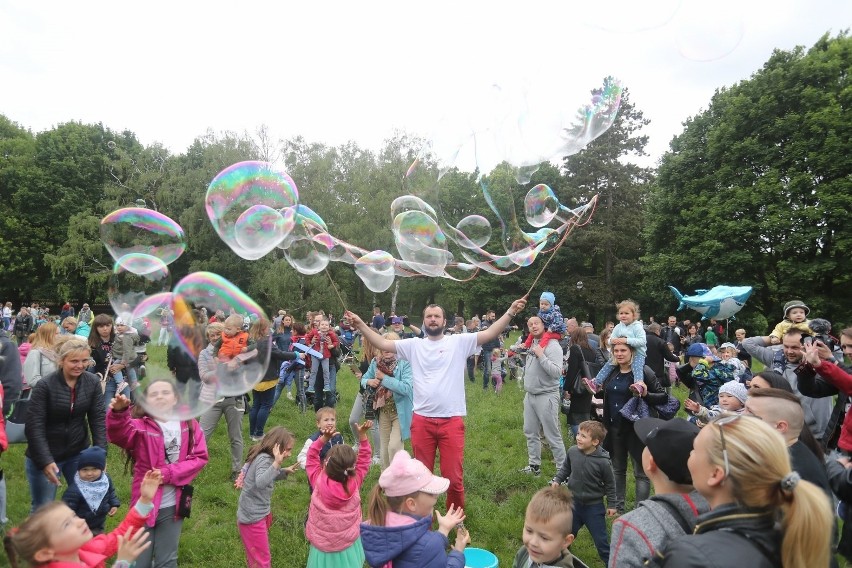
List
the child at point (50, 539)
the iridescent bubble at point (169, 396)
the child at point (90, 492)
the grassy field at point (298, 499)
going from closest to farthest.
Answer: the child at point (50, 539) → the iridescent bubble at point (169, 396) → the child at point (90, 492) → the grassy field at point (298, 499)

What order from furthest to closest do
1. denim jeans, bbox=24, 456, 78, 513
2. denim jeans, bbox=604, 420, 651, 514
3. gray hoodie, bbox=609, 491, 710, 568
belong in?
denim jeans, bbox=604, 420, 651, 514, denim jeans, bbox=24, 456, 78, 513, gray hoodie, bbox=609, 491, 710, 568

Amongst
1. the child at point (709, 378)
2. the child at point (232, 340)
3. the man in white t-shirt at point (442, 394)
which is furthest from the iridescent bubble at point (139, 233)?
the child at point (709, 378)

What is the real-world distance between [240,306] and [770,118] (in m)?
25.7

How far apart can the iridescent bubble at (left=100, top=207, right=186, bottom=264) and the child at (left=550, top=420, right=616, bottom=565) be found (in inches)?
181

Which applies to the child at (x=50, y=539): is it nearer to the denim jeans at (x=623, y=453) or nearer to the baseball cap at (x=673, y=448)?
the baseball cap at (x=673, y=448)

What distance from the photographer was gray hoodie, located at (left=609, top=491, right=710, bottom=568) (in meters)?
1.99

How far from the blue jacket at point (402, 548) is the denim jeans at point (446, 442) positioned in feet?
5.86

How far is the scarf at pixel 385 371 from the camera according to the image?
627cm

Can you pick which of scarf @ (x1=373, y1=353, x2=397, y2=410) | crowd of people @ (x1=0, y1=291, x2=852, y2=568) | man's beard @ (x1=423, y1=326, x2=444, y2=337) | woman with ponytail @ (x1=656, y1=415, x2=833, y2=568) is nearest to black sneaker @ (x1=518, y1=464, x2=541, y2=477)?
crowd of people @ (x1=0, y1=291, x2=852, y2=568)

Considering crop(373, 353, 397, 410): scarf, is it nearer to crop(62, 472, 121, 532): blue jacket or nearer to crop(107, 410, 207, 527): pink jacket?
crop(107, 410, 207, 527): pink jacket

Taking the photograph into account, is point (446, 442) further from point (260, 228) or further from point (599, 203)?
point (599, 203)

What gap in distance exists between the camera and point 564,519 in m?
2.98

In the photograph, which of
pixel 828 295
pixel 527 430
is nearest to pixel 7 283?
pixel 527 430

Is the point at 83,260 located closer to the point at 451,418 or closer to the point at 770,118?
the point at 451,418
